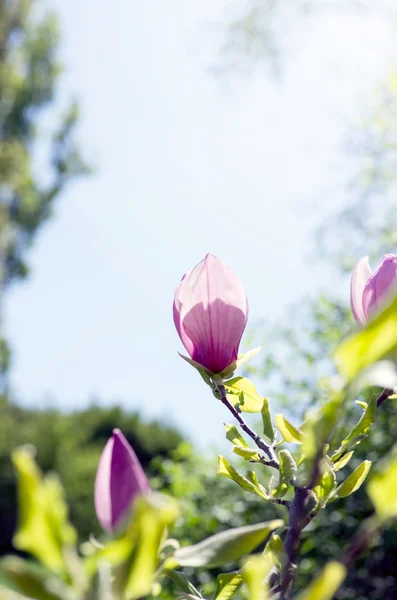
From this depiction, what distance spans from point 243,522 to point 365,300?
1.87 metres

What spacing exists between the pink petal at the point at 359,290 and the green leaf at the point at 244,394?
0.13 metres

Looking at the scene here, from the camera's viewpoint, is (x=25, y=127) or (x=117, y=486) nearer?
(x=117, y=486)

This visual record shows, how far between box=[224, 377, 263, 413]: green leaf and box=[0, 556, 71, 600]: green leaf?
1.24ft

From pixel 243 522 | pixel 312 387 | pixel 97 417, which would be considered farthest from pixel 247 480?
pixel 97 417

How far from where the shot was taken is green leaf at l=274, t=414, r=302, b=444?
0.46 metres

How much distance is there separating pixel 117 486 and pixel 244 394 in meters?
0.28

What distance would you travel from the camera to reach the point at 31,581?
25 centimetres

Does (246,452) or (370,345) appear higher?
(370,345)

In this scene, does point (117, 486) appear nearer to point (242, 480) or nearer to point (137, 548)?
point (137, 548)

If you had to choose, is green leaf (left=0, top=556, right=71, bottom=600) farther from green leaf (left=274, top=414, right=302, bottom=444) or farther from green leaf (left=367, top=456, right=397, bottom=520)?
green leaf (left=274, top=414, right=302, bottom=444)

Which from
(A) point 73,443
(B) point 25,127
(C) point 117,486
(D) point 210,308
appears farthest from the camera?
(B) point 25,127

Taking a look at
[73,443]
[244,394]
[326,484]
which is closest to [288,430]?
[326,484]

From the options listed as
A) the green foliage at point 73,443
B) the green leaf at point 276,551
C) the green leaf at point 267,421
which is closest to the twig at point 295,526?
the green leaf at point 276,551

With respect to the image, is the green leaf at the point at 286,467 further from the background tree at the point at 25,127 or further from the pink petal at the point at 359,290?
the background tree at the point at 25,127
